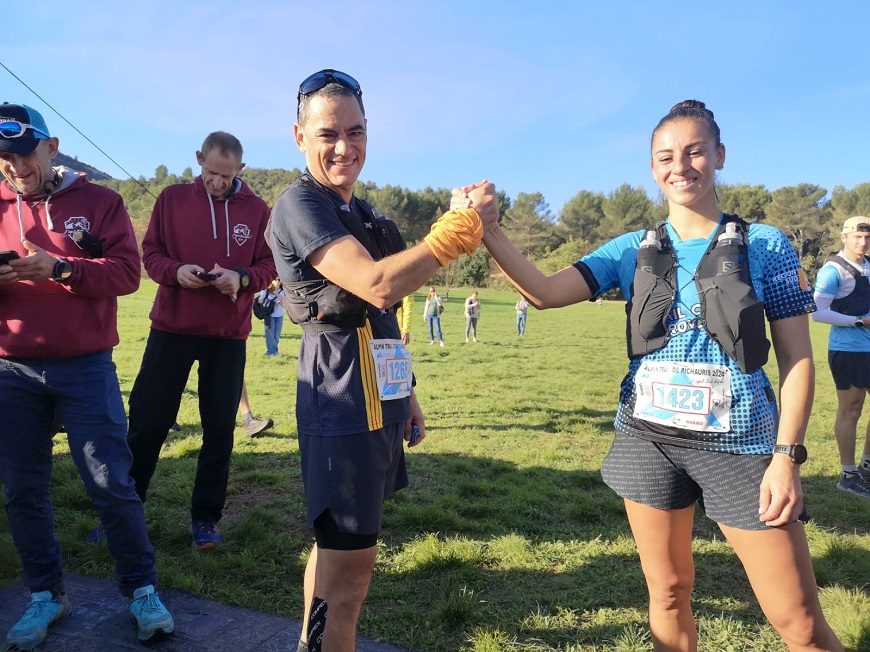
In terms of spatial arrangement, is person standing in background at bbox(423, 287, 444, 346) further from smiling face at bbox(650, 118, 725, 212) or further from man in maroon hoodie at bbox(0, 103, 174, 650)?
smiling face at bbox(650, 118, 725, 212)

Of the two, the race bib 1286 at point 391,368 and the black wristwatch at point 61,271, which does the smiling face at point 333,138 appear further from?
the black wristwatch at point 61,271

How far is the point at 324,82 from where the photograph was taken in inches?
82.1

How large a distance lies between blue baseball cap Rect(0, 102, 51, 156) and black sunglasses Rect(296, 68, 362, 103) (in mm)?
1411

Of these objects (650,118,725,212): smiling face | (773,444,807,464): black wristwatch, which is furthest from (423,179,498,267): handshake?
(773,444,807,464): black wristwatch

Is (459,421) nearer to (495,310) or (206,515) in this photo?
(206,515)

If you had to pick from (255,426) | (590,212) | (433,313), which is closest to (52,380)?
(255,426)

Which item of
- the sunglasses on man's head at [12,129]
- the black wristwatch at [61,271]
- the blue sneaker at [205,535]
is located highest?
the sunglasses on man's head at [12,129]

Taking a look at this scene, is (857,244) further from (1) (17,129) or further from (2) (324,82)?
(1) (17,129)

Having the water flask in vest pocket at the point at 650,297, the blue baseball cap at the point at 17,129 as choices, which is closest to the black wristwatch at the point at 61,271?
the blue baseball cap at the point at 17,129

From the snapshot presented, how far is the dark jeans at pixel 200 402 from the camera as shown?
11.7 feet

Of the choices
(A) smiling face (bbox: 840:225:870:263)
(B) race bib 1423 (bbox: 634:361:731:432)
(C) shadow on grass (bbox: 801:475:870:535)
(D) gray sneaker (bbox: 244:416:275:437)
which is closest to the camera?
(B) race bib 1423 (bbox: 634:361:731:432)

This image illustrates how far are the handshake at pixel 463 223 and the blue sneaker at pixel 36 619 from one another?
250 centimetres

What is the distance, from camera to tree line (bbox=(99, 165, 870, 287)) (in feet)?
228

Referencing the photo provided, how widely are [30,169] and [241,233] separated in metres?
1.21
